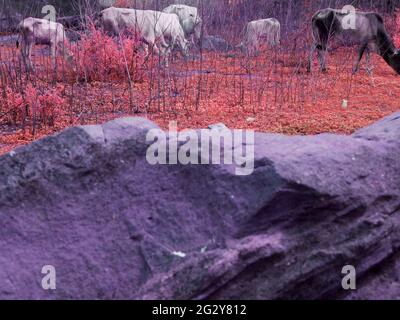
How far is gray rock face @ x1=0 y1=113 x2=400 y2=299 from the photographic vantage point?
6.34 feet

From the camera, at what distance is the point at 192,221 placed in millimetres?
2023

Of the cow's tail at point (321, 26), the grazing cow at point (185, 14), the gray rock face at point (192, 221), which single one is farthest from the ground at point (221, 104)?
the grazing cow at point (185, 14)

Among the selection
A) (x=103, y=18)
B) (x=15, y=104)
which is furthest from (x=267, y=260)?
(x=103, y=18)

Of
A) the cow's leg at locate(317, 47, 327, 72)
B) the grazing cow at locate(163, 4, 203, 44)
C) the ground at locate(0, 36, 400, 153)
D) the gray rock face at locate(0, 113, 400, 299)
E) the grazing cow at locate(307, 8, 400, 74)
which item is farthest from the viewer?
the grazing cow at locate(163, 4, 203, 44)

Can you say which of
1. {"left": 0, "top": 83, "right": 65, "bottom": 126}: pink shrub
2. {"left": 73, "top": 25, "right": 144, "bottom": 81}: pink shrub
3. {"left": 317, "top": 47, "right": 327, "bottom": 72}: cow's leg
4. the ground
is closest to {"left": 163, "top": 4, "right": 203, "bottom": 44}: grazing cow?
{"left": 317, "top": 47, "right": 327, "bottom": 72}: cow's leg

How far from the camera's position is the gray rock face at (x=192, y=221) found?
76.1 inches

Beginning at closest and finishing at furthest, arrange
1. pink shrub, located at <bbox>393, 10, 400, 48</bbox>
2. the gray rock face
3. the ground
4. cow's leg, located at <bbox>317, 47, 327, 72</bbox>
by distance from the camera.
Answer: the gray rock face → the ground → cow's leg, located at <bbox>317, 47, 327, 72</bbox> → pink shrub, located at <bbox>393, 10, 400, 48</bbox>

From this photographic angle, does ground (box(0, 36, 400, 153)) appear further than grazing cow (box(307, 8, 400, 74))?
No

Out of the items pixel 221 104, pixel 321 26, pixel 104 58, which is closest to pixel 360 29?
pixel 321 26

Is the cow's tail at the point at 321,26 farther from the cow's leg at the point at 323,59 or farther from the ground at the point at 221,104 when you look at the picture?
the ground at the point at 221,104

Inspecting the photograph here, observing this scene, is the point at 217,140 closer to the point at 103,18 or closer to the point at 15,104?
the point at 15,104

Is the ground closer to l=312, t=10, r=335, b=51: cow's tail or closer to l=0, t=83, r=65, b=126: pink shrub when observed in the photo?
l=0, t=83, r=65, b=126: pink shrub

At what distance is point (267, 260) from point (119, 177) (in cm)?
67
